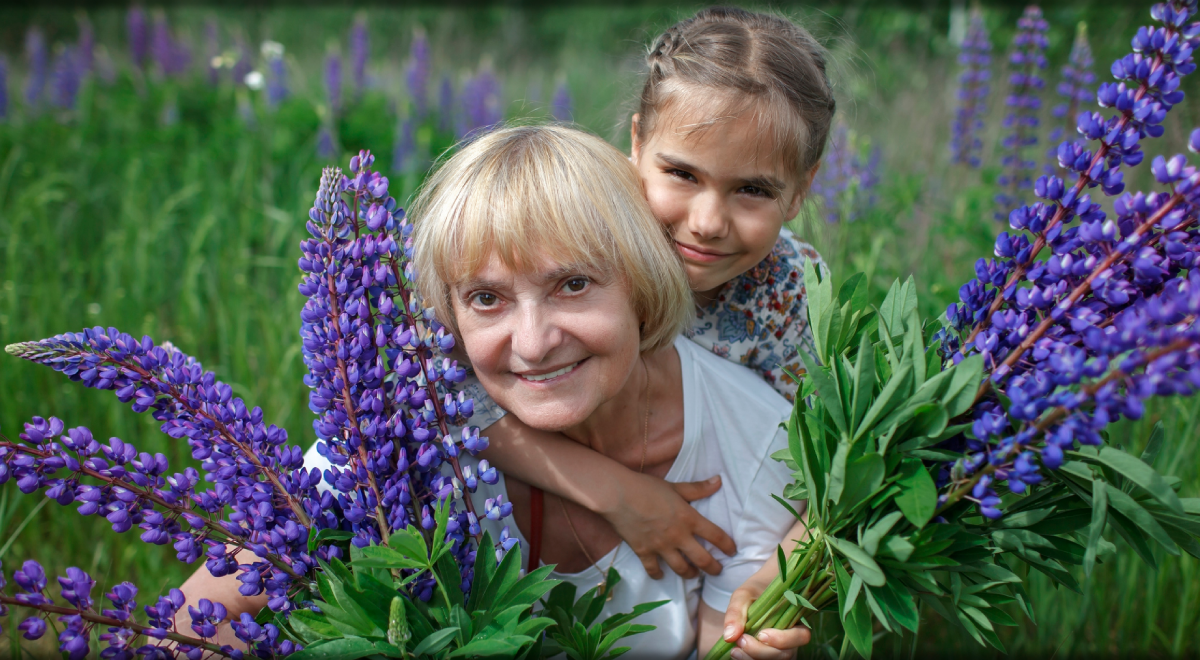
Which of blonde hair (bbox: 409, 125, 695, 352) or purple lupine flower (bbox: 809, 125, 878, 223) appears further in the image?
purple lupine flower (bbox: 809, 125, 878, 223)

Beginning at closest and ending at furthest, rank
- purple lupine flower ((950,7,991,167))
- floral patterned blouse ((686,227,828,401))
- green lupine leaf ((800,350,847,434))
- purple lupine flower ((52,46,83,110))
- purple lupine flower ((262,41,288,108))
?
green lupine leaf ((800,350,847,434)) < floral patterned blouse ((686,227,828,401)) < purple lupine flower ((950,7,991,167)) < purple lupine flower ((262,41,288,108)) < purple lupine flower ((52,46,83,110))

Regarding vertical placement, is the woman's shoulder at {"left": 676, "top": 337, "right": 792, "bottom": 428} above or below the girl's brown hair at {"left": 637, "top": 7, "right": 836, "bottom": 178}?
below

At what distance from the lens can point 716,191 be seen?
5.86 ft

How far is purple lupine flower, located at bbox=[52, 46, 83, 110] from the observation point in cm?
481

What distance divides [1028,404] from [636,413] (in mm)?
961

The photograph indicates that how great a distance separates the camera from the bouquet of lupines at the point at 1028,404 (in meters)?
0.91

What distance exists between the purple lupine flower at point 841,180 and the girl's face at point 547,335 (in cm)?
152

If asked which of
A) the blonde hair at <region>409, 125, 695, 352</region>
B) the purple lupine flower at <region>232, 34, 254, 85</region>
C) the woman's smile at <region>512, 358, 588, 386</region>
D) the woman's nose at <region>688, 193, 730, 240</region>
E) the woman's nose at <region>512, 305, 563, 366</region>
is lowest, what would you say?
the woman's smile at <region>512, 358, 588, 386</region>

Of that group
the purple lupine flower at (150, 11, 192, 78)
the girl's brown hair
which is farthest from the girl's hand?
the purple lupine flower at (150, 11, 192, 78)

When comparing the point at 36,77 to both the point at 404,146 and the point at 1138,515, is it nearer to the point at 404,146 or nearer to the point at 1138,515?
the point at 404,146

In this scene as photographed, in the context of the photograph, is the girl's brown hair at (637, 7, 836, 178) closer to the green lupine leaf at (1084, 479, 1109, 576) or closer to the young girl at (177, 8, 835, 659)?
the young girl at (177, 8, 835, 659)

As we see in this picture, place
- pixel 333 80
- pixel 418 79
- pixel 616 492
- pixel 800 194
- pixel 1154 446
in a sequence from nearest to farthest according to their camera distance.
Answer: pixel 1154 446
pixel 616 492
pixel 800 194
pixel 333 80
pixel 418 79

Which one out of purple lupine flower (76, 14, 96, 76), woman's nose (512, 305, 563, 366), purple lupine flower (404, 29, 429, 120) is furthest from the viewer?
purple lupine flower (76, 14, 96, 76)

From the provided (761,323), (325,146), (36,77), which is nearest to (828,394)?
(761,323)
